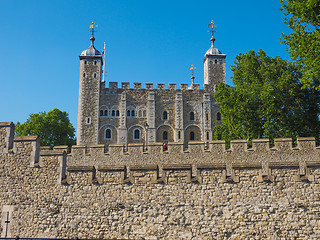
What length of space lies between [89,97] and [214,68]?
19927mm

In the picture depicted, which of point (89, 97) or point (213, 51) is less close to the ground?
point (213, 51)

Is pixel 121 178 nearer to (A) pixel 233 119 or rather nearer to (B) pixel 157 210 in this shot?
(B) pixel 157 210

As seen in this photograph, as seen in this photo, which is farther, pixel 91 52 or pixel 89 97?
pixel 91 52

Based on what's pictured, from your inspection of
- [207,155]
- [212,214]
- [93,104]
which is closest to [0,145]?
[212,214]

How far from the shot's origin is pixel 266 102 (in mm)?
24969

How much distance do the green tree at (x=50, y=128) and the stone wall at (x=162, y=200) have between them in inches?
1590

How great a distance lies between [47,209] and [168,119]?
157 feet

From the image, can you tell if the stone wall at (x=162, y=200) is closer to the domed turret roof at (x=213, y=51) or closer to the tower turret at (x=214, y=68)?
the tower turret at (x=214, y=68)

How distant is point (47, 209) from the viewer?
10.5 m

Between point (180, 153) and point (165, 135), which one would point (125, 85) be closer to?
point (165, 135)

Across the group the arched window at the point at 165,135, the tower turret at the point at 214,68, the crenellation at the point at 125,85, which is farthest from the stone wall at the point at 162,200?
the tower turret at the point at 214,68

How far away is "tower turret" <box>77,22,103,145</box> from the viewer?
54.8 metres

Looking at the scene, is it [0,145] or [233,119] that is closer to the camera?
[0,145]

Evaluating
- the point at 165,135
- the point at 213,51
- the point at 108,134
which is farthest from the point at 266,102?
the point at 213,51
